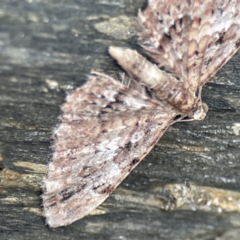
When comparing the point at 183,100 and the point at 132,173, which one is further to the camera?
the point at 132,173

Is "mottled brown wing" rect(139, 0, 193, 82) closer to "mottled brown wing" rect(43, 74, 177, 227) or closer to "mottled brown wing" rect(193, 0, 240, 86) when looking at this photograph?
"mottled brown wing" rect(193, 0, 240, 86)

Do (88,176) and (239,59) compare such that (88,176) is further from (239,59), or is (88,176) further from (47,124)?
(239,59)

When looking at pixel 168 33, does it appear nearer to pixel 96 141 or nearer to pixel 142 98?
pixel 142 98

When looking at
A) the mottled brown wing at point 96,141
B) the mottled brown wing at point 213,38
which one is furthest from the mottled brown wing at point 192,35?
the mottled brown wing at point 96,141

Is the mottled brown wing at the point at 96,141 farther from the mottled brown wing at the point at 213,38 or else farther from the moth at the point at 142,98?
the mottled brown wing at the point at 213,38

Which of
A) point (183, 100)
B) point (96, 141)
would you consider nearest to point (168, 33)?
point (183, 100)

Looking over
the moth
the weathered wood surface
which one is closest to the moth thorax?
the moth
